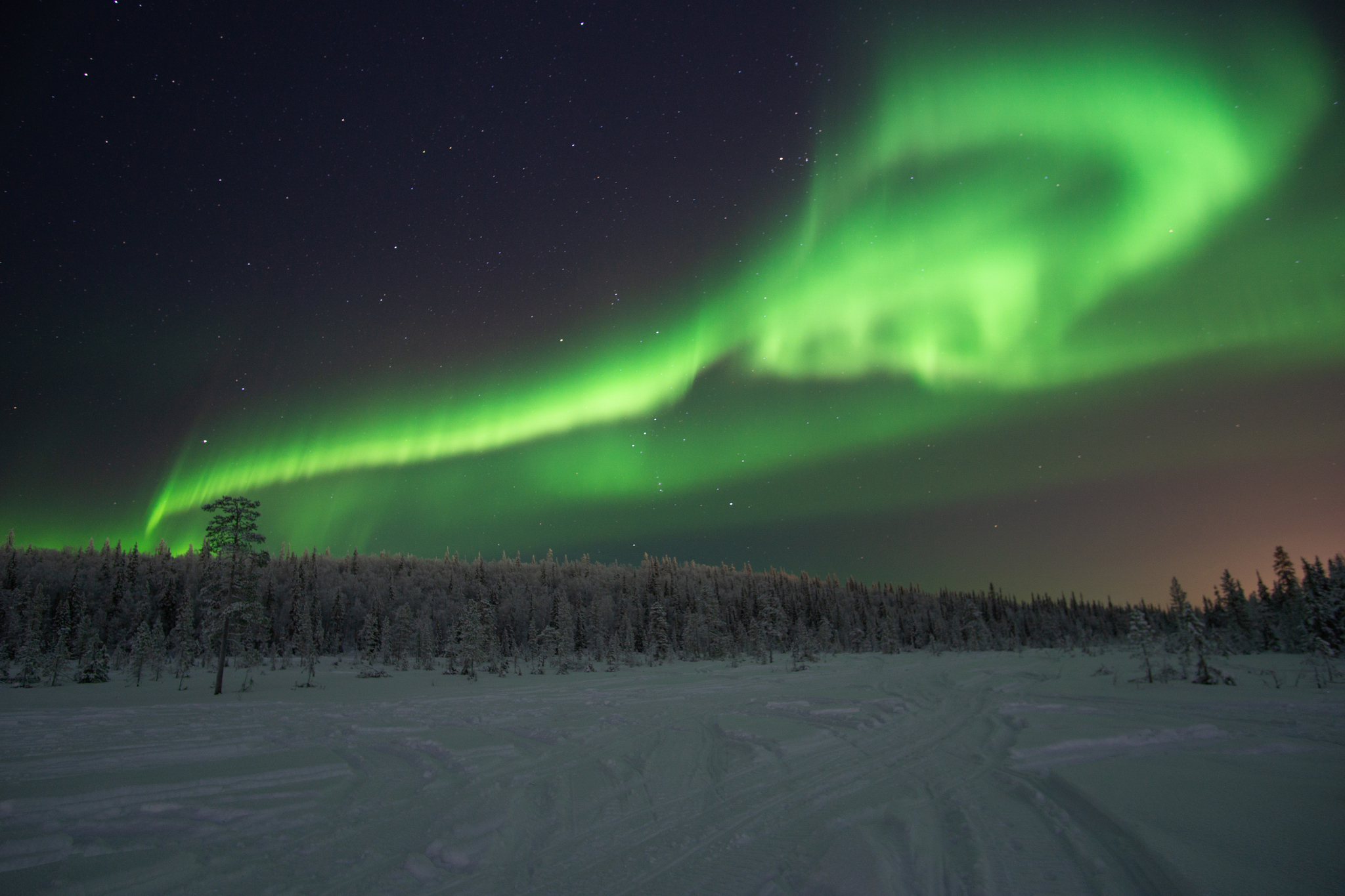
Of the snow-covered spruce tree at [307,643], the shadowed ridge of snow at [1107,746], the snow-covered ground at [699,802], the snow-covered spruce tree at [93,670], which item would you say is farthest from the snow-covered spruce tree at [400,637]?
the shadowed ridge of snow at [1107,746]

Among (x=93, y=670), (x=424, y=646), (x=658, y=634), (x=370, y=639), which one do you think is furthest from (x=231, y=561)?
(x=658, y=634)

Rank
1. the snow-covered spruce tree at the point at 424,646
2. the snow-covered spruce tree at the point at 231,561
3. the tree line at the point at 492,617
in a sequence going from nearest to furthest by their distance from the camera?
the snow-covered spruce tree at the point at 231,561 → the tree line at the point at 492,617 → the snow-covered spruce tree at the point at 424,646

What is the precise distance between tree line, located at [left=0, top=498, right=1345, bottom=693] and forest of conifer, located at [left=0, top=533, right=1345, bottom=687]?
0.37 m

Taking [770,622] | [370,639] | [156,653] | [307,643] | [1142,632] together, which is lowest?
[370,639]

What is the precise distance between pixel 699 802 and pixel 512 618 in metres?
112

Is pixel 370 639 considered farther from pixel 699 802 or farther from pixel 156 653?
pixel 699 802

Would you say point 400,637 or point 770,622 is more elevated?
point 770,622

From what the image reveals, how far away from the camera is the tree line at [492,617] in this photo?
39531mm

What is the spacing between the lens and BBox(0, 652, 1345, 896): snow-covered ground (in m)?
5.95

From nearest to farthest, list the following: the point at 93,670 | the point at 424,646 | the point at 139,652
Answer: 1. the point at 139,652
2. the point at 93,670
3. the point at 424,646

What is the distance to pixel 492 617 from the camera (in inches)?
2156

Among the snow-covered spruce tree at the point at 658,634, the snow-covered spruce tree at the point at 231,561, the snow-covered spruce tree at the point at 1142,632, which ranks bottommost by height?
the snow-covered spruce tree at the point at 658,634

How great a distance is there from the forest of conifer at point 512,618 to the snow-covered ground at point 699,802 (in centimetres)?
2042

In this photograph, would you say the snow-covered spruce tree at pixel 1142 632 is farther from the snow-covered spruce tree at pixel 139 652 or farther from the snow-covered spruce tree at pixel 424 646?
the snow-covered spruce tree at pixel 139 652
